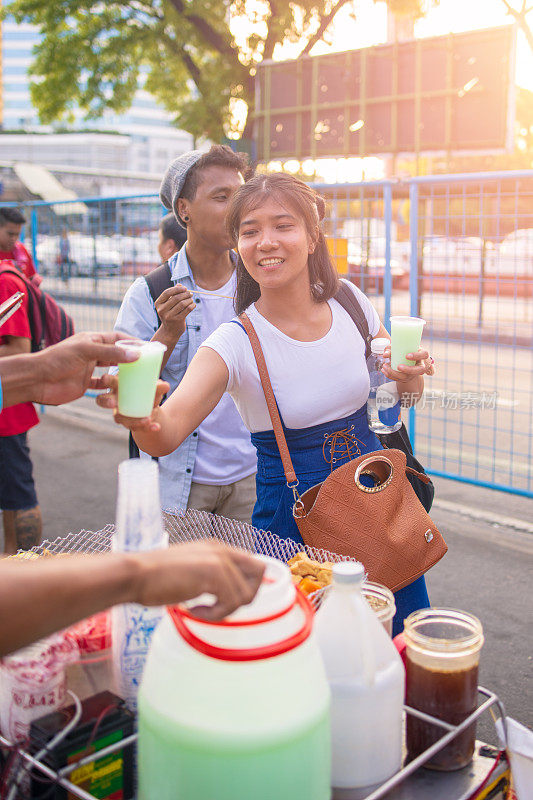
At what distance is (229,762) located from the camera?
1.08 metres

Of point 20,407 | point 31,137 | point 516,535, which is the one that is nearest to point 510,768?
point 20,407

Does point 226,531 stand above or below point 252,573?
below

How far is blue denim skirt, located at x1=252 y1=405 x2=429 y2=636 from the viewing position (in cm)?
248

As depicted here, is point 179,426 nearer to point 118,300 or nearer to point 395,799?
point 395,799

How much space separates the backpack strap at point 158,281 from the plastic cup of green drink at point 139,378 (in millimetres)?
1515

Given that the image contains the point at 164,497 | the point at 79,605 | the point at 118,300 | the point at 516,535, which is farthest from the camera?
the point at 118,300

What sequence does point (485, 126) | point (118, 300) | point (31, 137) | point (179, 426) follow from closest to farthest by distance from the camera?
1. point (179, 426)
2. point (118, 300)
3. point (485, 126)
4. point (31, 137)

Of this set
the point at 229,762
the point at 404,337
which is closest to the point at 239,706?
the point at 229,762

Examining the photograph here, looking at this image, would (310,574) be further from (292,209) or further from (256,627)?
(292,209)

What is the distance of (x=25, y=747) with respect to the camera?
4.29 feet

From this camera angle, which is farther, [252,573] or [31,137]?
[31,137]

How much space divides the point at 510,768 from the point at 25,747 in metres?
0.92

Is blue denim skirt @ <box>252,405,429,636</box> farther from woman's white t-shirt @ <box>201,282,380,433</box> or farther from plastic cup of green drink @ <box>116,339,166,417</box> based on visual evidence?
plastic cup of green drink @ <box>116,339,166,417</box>

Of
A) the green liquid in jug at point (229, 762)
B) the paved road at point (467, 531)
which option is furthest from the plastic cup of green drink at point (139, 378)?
the paved road at point (467, 531)
